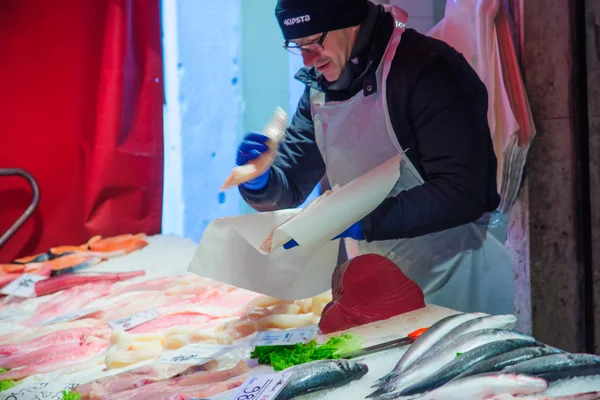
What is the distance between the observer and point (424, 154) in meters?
2.42

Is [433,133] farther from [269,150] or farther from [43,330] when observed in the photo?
[43,330]

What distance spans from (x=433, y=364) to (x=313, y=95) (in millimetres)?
1523

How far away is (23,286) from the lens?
371 centimetres

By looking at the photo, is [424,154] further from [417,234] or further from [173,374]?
[173,374]

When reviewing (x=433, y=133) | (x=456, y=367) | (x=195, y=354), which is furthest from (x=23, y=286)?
(x=456, y=367)

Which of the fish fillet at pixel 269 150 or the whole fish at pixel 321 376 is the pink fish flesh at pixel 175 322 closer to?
the fish fillet at pixel 269 150

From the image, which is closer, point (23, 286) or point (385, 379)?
point (385, 379)

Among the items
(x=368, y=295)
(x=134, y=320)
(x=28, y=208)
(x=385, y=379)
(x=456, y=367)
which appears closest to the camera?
(x=456, y=367)

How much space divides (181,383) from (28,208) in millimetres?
3142

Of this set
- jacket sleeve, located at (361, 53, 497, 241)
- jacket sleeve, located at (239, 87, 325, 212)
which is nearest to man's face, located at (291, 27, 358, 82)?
jacket sleeve, located at (361, 53, 497, 241)

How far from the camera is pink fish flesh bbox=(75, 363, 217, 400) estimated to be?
186cm

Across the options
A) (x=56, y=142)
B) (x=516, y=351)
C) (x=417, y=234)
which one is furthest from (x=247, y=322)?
(x=56, y=142)

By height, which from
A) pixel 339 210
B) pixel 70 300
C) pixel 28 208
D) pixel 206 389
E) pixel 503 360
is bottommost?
pixel 70 300

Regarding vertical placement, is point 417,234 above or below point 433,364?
above
